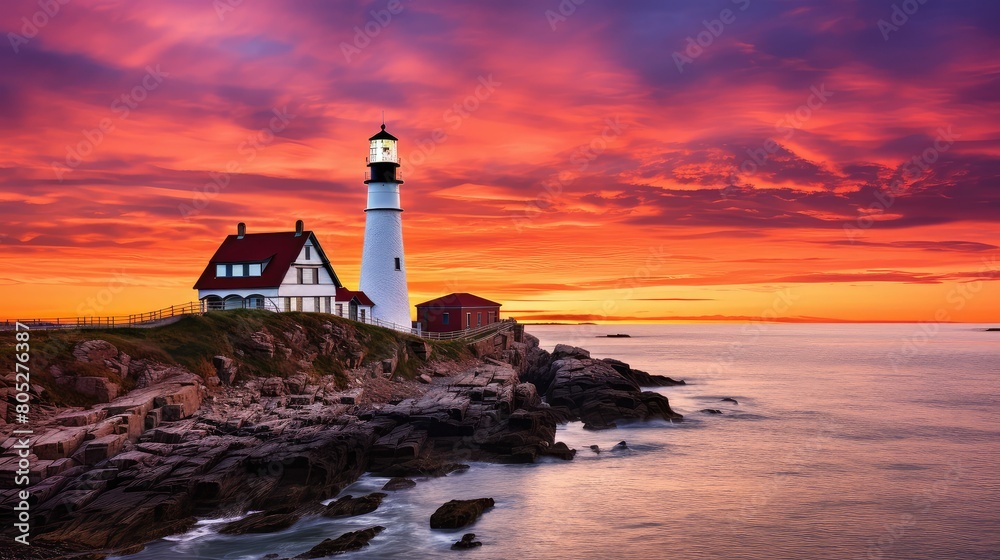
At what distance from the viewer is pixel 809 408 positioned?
5581cm

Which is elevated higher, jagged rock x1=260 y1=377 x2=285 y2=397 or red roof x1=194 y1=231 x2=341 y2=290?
red roof x1=194 y1=231 x2=341 y2=290

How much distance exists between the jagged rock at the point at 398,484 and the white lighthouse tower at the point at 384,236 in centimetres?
2864

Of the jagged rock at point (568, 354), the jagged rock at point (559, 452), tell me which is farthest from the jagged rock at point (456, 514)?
the jagged rock at point (568, 354)

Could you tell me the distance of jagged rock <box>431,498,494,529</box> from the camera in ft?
77.1

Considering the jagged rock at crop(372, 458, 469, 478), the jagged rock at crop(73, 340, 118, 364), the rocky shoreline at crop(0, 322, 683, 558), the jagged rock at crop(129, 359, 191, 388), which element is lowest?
the jagged rock at crop(372, 458, 469, 478)

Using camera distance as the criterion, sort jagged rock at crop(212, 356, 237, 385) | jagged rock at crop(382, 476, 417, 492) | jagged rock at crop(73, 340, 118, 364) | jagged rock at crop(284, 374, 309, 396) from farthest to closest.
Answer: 1. jagged rock at crop(284, 374, 309, 396)
2. jagged rock at crop(212, 356, 237, 385)
3. jagged rock at crop(73, 340, 118, 364)
4. jagged rock at crop(382, 476, 417, 492)

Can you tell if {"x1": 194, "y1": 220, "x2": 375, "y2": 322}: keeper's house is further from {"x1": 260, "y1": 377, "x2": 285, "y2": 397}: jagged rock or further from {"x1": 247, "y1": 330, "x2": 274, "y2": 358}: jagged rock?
{"x1": 260, "y1": 377, "x2": 285, "y2": 397}: jagged rock

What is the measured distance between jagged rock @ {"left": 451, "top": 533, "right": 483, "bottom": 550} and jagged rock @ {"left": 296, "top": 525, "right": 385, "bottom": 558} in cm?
256

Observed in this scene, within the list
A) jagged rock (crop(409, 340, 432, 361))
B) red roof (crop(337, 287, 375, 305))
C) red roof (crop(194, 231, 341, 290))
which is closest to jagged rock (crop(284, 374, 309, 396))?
jagged rock (crop(409, 340, 432, 361))

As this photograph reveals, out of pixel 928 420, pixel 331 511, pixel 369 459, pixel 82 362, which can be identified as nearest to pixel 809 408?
pixel 928 420

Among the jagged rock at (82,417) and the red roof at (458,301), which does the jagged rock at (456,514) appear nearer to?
the jagged rock at (82,417)

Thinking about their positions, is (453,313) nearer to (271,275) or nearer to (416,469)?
(271,275)

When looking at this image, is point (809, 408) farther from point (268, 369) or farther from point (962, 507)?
point (268, 369)

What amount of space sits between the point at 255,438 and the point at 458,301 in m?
38.2
